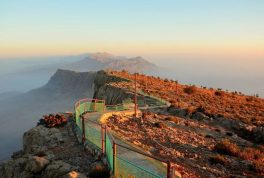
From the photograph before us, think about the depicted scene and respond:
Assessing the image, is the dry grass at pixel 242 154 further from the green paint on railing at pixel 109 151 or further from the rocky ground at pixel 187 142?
the green paint on railing at pixel 109 151

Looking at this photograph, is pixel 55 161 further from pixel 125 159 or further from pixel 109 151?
pixel 125 159

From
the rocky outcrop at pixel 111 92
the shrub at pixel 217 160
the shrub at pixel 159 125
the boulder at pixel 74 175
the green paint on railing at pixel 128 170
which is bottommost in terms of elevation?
the rocky outcrop at pixel 111 92

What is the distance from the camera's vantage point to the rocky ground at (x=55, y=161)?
19.1 m

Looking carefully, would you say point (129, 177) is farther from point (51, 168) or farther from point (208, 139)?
point (208, 139)

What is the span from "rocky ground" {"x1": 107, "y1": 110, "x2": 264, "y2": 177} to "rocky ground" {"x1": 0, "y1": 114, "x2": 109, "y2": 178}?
305 cm

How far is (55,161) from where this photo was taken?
2078cm

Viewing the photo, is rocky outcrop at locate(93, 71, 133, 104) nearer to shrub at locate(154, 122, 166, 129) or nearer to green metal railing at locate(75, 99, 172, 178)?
shrub at locate(154, 122, 166, 129)

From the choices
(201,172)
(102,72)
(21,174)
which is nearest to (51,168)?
(21,174)

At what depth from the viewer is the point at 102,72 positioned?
73125 mm

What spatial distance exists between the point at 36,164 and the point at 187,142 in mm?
9602

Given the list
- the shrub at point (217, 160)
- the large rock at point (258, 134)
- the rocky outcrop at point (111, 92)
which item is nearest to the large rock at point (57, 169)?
the shrub at point (217, 160)

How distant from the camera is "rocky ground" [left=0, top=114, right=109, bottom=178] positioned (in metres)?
19.1

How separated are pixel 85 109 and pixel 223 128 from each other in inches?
464

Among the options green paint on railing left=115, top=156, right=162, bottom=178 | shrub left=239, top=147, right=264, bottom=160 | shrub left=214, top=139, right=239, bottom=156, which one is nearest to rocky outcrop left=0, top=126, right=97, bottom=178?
green paint on railing left=115, top=156, right=162, bottom=178
